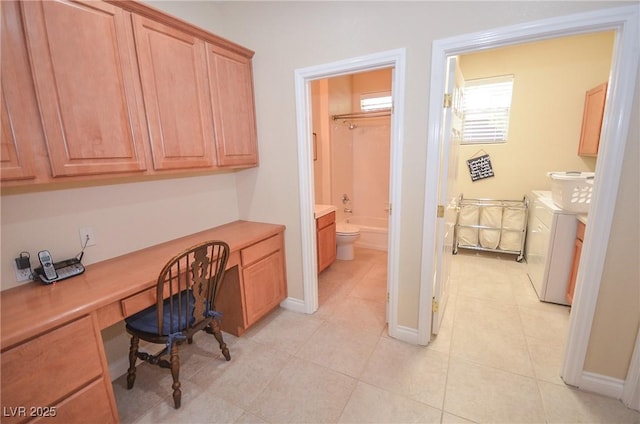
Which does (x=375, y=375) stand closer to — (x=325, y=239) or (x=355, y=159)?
(x=325, y=239)

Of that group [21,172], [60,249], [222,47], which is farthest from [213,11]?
[60,249]

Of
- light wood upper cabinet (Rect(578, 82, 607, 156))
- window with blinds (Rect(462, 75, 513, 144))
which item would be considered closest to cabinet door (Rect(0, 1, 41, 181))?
window with blinds (Rect(462, 75, 513, 144))

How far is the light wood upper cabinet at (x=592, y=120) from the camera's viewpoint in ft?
8.30

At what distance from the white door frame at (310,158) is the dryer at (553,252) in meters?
1.53

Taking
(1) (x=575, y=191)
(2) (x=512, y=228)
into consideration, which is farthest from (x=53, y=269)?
(2) (x=512, y=228)

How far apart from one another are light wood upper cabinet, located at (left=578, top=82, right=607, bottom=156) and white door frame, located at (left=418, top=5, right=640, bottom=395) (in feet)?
5.27

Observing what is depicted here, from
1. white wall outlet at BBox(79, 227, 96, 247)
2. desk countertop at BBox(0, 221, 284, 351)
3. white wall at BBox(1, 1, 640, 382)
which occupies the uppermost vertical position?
white wall at BBox(1, 1, 640, 382)

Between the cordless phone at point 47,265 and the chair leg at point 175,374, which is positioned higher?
the cordless phone at point 47,265

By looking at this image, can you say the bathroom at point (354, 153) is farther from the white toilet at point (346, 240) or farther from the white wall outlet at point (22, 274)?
the white wall outlet at point (22, 274)

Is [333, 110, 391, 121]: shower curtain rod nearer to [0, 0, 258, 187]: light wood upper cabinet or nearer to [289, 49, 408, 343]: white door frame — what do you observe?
[289, 49, 408, 343]: white door frame

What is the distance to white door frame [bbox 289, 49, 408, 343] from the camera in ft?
5.70

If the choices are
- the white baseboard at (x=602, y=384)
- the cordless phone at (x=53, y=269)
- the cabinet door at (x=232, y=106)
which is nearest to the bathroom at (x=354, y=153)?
the cabinet door at (x=232, y=106)

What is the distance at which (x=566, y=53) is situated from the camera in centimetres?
298

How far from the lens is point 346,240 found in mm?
3508
